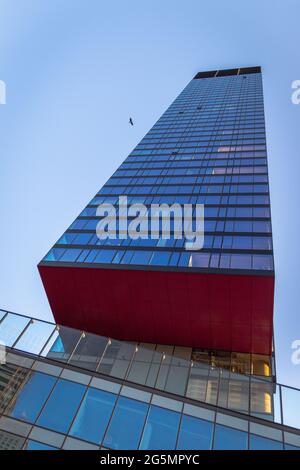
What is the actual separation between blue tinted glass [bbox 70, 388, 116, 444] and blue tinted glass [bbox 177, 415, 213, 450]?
3458 mm

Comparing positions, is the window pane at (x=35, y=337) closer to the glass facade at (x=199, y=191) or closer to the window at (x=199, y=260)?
the glass facade at (x=199, y=191)

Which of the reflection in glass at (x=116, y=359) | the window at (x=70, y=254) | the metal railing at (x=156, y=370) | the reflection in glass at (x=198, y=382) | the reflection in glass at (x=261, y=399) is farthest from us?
the window at (x=70, y=254)

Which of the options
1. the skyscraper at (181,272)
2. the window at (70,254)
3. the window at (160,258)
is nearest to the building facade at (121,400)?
the skyscraper at (181,272)

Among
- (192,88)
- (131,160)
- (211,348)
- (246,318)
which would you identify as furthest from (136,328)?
(192,88)

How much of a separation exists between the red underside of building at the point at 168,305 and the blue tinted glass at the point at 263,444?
11841 mm

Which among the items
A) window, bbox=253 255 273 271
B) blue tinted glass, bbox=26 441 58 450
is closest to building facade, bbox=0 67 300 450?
blue tinted glass, bbox=26 441 58 450

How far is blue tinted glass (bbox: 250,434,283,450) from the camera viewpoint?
16.6 m

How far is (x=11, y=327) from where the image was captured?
21234 millimetres

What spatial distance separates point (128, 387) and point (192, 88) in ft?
268

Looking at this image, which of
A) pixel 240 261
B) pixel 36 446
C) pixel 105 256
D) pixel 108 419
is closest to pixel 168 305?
pixel 240 261

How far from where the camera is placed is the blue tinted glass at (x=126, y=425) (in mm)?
16438

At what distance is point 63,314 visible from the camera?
32.9m

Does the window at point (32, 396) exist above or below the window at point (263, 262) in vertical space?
below

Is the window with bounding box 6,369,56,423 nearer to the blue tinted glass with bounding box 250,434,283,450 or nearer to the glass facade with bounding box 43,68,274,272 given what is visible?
the blue tinted glass with bounding box 250,434,283,450
